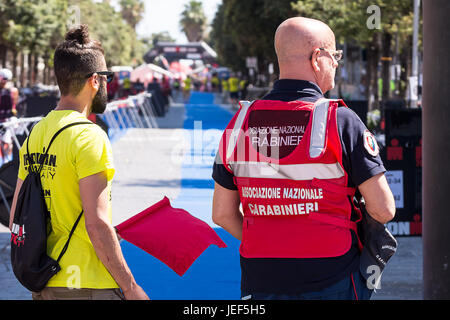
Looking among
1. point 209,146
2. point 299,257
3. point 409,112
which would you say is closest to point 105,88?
point 299,257

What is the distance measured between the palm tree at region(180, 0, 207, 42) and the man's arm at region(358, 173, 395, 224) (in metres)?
162

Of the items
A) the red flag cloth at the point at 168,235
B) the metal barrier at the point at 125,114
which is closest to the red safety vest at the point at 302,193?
the red flag cloth at the point at 168,235

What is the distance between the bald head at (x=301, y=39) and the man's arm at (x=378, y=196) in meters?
0.56

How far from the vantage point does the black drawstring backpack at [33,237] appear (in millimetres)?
3314

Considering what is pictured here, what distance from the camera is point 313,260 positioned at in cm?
328

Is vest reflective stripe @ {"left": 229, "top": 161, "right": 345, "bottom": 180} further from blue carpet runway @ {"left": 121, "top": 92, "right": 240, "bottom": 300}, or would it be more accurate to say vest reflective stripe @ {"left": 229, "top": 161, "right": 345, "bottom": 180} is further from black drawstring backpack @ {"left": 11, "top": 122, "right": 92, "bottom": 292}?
blue carpet runway @ {"left": 121, "top": 92, "right": 240, "bottom": 300}

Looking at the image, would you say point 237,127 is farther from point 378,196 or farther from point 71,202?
point 71,202

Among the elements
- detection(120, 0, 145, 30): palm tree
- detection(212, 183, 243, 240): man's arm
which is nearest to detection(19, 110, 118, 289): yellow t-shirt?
detection(212, 183, 243, 240): man's arm

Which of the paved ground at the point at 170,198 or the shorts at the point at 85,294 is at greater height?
the shorts at the point at 85,294

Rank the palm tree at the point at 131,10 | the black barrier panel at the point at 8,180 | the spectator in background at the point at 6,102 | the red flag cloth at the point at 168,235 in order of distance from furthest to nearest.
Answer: the palm tree at the point at 131,10 → the spectator in background at the point at 6,102 → the black barrier panel at the point at 8,180 → the red flag cloth at the point at 168,235

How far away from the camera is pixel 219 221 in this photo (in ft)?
11.8

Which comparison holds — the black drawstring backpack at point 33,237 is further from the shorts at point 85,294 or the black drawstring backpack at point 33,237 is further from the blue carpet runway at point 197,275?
the blue carpet runway at point 197,275

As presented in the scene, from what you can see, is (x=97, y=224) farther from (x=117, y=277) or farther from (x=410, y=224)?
(x=410, y=224)

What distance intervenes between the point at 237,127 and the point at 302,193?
384 millimetres
